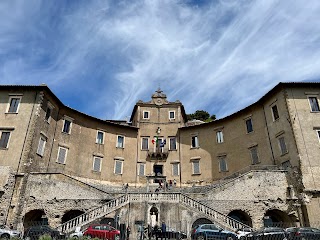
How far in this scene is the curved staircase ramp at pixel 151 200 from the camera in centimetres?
1964

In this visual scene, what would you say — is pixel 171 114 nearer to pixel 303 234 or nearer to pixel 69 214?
pixel 69 214

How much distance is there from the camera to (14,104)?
27953 mm

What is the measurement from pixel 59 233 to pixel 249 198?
53.7ft

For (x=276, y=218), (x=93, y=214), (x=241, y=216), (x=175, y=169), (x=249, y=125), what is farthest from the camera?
(x=175, y=169)

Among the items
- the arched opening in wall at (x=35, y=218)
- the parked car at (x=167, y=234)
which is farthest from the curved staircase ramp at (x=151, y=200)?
the arched opening in wall at (x=35, y=218)

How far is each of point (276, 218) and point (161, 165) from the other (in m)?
15.5

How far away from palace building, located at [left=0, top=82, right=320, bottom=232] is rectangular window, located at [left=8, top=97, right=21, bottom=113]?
0.11 metres

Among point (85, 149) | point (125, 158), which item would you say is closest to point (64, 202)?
point (85, 149)

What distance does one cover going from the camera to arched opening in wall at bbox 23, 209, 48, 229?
23.8 m

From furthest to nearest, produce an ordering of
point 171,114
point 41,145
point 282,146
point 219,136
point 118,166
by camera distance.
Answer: point 171,114, point 219,136, point 118,166, point 41,145, point 282,146

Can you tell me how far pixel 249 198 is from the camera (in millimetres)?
24125

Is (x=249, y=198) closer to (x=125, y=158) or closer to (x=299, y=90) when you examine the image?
(x=299, y=90)

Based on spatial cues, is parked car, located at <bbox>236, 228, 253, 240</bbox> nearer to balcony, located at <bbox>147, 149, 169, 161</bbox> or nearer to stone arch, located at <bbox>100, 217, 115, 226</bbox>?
stone arch, located at <bbox>100, 217, 115, 226</bbox>

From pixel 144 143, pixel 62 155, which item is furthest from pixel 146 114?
pixel 62 155
